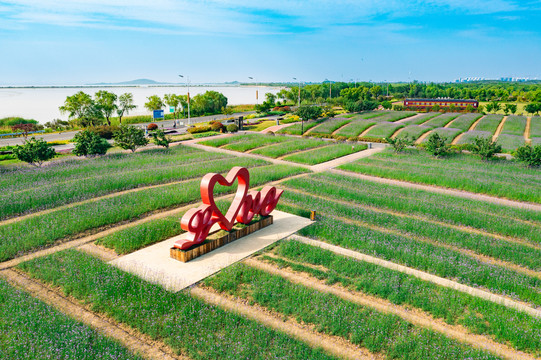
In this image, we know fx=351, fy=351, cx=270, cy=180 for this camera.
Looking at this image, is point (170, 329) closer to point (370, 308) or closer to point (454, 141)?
point (370, 308)

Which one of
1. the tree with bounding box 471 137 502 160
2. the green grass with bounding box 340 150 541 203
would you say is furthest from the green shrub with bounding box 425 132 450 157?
the tree with bounding box 471 137 502 160

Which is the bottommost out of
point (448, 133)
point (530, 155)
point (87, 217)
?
point (87, 217)

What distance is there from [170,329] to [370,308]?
6.22 meters

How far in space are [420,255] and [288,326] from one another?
7493mm

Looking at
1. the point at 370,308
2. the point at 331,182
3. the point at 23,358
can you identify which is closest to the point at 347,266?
the point at 370,308

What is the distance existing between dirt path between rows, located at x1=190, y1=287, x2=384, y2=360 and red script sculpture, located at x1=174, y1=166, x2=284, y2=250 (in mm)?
3132

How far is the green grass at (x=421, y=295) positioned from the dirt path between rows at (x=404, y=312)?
7.3 inches

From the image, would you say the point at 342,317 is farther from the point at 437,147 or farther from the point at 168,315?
the point at 437,147

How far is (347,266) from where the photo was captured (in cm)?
1404

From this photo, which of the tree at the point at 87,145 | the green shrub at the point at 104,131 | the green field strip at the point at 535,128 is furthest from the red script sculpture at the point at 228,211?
the green field strip at the point at 535,128

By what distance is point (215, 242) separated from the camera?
→ 16094 millimetres

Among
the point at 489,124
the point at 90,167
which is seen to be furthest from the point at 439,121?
the point at 90,167

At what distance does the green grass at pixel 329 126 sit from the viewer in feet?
185

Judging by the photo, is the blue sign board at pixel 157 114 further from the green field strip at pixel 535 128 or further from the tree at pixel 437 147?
the green field strip at pixel 535 128
